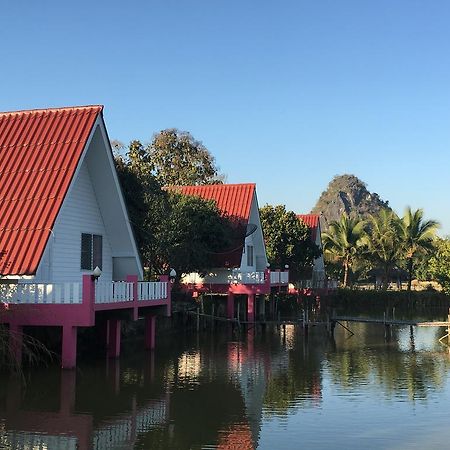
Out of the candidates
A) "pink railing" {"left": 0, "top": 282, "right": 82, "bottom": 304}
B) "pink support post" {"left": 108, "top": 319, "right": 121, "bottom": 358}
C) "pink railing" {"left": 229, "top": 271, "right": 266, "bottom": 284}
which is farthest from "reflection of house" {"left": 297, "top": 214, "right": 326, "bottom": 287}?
"pink railing" {"left": 0, "top": 282, "right": 82, "bottom": 304}

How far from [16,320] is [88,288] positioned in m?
2.00

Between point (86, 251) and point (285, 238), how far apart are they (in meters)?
25.6

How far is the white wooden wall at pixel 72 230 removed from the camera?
1906cm

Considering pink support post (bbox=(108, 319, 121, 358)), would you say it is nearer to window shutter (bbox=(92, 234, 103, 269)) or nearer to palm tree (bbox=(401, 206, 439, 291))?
window shutter (bbox=(92, 234, 103, 269))

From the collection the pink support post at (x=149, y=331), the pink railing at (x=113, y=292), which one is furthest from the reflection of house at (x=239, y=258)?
the pink railing at (x=113, y=292)

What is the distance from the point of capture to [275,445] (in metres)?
11.1

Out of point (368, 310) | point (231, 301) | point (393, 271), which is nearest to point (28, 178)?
point (231, 301)


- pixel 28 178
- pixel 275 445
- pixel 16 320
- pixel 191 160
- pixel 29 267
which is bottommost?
pixel 275 445

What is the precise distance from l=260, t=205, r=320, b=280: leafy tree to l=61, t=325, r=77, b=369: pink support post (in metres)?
28.8

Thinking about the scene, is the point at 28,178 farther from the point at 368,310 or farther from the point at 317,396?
the point at 368,310

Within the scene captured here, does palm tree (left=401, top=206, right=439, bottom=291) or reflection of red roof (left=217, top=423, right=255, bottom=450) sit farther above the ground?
palm tree (left=401, top=206, right=439, bottom=291)

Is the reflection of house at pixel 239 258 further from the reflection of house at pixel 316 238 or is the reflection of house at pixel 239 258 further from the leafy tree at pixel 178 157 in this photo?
the leafy tree at pixel 178 157

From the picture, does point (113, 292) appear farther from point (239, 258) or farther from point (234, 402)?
point (239, 258)

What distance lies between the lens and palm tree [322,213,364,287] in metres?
53.4
